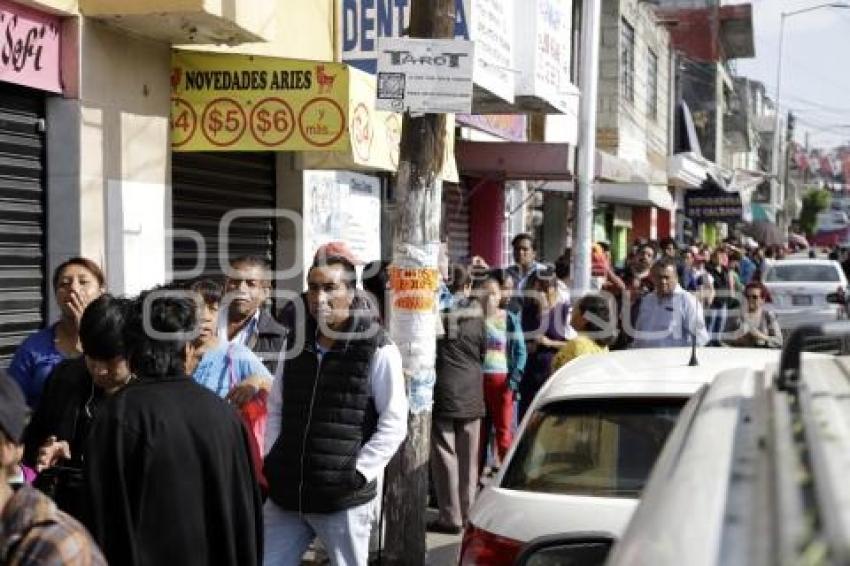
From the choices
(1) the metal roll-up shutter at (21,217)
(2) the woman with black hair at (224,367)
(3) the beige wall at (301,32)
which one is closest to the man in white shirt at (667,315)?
(3) the beige wall at (301,32)

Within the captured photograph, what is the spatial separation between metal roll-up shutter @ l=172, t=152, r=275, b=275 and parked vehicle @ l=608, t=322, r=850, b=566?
287 inches

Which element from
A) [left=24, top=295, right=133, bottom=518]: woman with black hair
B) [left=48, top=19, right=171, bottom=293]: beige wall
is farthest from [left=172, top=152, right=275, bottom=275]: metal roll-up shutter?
[left=24, top=295, right=133, bottom=518]: woman with black hair

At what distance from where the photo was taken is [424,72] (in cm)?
586

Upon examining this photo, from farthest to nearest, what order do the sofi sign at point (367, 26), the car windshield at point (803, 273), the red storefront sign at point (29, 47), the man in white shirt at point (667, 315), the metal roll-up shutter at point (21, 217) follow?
the car windshield at point (803, 273), the sofi sign at point (367, 26), the man in white shirt at point (667, 315), the metal roll-up shutter at point (21, 217), the red storefront sign at point (29, 47)

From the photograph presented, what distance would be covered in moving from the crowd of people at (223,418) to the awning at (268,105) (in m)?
1.17

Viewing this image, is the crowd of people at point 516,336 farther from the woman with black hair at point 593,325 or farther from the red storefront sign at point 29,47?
the red storefront sign at point 29,47

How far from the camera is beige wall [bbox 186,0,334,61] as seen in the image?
378 inches

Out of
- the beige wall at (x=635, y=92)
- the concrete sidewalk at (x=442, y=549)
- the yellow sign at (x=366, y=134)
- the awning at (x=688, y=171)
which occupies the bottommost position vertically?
the concrete sidewalk at (x=442, y=549)

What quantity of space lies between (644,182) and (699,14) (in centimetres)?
2346

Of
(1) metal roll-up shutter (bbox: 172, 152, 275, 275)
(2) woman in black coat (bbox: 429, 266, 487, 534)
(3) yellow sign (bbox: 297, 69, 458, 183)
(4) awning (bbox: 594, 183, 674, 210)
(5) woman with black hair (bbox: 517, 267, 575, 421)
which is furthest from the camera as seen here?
(4) awning (bbox: 594, 183, 674, 210)

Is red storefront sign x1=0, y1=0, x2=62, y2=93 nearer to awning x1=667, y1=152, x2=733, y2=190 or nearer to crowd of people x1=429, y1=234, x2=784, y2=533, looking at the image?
crowd of people x1=429, y1=234, x2=784, y2=533

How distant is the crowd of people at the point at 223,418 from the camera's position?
10.8 ft

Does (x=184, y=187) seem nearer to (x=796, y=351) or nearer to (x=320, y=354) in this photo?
(x=320, y=354)

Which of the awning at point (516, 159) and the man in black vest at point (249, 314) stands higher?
the awning at point (516, 159)
